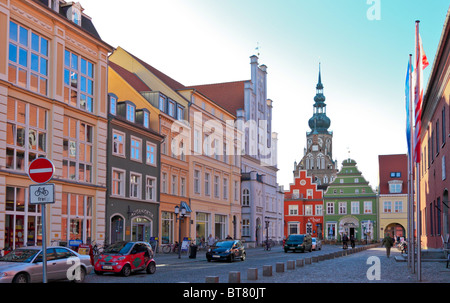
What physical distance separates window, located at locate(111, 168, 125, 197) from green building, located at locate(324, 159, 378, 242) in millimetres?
57480

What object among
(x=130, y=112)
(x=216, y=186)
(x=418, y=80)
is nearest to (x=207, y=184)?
(x=216, y=186)

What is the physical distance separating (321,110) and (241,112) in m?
120

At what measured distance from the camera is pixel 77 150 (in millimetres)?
34375

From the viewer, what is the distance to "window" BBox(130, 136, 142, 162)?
41.0 metres

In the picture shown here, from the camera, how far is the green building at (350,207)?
9081cm

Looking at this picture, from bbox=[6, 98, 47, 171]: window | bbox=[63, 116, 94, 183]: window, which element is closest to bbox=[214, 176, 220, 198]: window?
bbox=[63, 116, 94, 183]: window

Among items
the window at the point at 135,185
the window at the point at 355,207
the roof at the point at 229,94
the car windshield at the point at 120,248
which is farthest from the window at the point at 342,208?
the car windshield at the point at 120,248

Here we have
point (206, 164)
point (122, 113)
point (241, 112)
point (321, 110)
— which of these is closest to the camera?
point (122, 113)

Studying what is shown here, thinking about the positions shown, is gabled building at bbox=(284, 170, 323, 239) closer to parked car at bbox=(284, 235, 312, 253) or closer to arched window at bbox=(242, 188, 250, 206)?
arched window at bbox=(242, 188, 250, 206)

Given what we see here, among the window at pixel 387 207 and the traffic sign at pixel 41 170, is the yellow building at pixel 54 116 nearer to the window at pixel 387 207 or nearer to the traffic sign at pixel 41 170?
the traffic sign at pixel 41 170

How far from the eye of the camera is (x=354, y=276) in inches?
849

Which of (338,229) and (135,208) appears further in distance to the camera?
(338,229)
